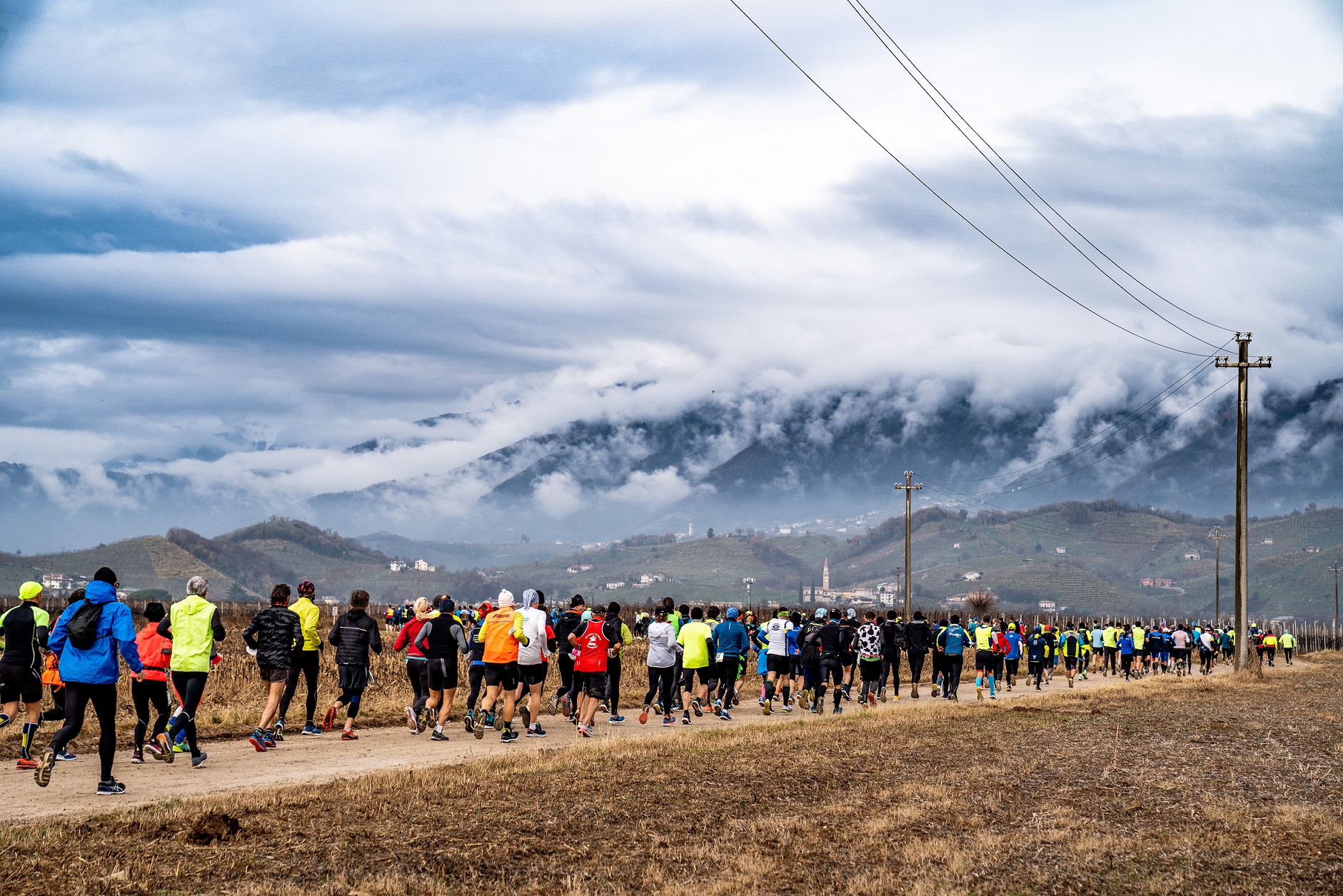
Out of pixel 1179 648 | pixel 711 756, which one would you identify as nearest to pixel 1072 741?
pixel 711 756

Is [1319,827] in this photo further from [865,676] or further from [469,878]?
[865,676]

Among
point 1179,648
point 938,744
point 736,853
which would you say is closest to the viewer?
point 736,853

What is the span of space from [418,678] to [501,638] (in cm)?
149

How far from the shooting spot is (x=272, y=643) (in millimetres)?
15930

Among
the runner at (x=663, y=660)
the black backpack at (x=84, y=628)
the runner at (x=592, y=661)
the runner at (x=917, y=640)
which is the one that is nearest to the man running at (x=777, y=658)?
the runner at (x=663, y=660)

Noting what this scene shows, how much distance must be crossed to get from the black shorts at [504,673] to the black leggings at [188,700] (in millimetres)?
4726

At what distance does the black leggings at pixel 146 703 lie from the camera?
14062mm

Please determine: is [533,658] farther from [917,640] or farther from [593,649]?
[917,640]

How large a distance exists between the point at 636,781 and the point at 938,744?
5.85m

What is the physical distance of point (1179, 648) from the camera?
44125 millimetres

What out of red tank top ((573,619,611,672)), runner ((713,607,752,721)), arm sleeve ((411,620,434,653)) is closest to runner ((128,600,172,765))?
arm sleeve ((411,620,434,653))

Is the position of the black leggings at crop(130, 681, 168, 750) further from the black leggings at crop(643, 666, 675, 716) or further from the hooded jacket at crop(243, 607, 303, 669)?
the black leggings at crop(643, 666, 675, 716)


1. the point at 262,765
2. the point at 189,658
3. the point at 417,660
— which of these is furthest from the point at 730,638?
the point at 189,658

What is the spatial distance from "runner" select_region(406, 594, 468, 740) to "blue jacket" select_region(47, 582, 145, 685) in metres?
5.63
